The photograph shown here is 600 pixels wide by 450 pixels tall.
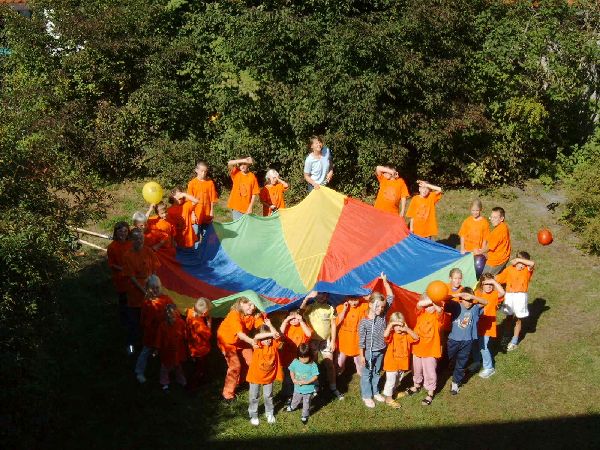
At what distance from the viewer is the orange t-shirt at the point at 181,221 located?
11.3 m

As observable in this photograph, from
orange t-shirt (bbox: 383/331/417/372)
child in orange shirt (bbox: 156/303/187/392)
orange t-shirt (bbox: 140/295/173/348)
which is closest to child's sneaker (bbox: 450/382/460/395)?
orange t-shirt (bbox: 383/331/417/372)

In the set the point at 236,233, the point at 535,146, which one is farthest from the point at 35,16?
the point at 535,146

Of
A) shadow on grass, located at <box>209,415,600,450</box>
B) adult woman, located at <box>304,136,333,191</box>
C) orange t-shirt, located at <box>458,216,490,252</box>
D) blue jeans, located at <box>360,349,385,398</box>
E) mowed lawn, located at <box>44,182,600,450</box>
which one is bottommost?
shadow on grass, located at <box>209,415,600,450</box>

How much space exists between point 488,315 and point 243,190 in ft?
14.8

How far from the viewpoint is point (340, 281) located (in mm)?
10633

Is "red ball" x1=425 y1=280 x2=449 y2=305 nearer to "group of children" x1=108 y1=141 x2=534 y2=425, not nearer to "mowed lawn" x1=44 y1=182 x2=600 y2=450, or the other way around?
"group of children" x1=108 y1=141 x2=534 y2=425

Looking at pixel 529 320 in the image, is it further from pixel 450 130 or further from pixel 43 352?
pixel 43 352

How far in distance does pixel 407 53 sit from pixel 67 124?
6742 mm

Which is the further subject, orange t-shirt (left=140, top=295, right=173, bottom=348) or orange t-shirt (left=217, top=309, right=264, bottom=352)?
orange t-shirt (left=140, top=295, right=173, bottom=348)

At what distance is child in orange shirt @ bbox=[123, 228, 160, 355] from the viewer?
9.58m

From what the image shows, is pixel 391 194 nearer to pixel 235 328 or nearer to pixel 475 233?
pixel 475 233

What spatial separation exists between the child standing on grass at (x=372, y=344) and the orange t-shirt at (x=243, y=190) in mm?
3795

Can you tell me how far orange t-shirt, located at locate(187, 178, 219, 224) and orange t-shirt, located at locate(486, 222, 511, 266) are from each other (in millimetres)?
4227

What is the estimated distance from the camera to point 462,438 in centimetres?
865
